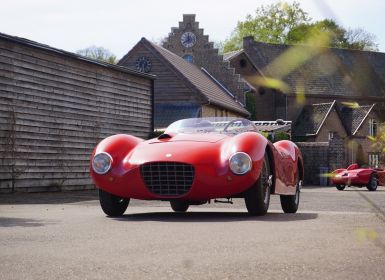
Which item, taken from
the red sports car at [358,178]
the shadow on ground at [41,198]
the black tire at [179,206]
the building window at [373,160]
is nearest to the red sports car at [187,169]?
the black tire at [179,206]

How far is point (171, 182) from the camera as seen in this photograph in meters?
8.34

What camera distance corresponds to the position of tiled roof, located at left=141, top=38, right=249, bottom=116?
1537 inches

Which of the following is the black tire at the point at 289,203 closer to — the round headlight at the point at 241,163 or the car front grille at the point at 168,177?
the round headlight at the point at 241,163

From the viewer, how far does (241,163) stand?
8.18 m

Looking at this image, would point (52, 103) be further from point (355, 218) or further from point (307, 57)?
point (307, 57)

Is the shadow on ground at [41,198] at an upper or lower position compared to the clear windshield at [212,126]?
lower

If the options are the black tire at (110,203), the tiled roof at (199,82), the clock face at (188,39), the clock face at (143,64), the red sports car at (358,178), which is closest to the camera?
the black tire at (110,203)

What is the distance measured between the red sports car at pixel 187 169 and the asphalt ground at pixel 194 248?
0.47 m

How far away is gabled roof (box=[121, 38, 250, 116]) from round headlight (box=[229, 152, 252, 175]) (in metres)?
29.4

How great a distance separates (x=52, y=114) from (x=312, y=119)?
131ft

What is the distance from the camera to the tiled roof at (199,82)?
39.0 m

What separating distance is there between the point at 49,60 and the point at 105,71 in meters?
3.39

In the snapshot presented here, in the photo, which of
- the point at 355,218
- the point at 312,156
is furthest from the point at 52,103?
the point at 312,156

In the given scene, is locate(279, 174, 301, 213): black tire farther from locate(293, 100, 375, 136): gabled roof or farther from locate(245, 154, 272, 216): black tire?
locate(293, 100, 375, 136): gabled roof
